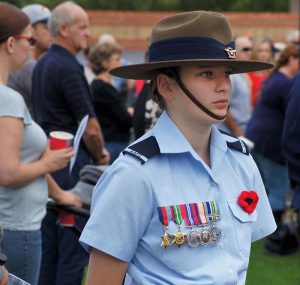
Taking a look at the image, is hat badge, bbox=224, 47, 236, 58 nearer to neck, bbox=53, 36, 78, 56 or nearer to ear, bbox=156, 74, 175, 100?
ear, bbox=156, 74, 175, 100

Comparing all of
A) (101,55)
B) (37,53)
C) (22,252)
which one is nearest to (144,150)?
(22,252)

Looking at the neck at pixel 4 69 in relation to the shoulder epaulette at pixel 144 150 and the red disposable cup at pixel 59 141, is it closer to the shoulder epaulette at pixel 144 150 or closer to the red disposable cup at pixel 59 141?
the red disposable cup at pixel 59 141

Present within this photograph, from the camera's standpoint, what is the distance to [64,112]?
5.75 metres

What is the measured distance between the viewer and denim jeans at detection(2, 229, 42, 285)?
416 centimetres

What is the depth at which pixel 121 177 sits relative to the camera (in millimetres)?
2814

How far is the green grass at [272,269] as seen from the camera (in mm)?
7211

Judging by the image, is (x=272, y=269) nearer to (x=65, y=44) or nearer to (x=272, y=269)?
(x=272, y=269)

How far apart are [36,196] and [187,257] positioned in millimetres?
1615

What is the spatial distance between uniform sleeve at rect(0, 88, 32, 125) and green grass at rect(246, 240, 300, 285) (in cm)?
354

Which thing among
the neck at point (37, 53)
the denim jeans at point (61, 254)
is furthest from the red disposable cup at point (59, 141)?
the neck at point (37, 53)

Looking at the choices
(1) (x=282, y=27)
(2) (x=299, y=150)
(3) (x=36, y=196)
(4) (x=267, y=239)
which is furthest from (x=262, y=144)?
(1) (x=282, y=27)

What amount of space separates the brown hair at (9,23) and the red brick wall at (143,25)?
36.9ft

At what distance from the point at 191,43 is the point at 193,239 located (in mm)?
661

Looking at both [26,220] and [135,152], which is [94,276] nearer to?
[135,152]
